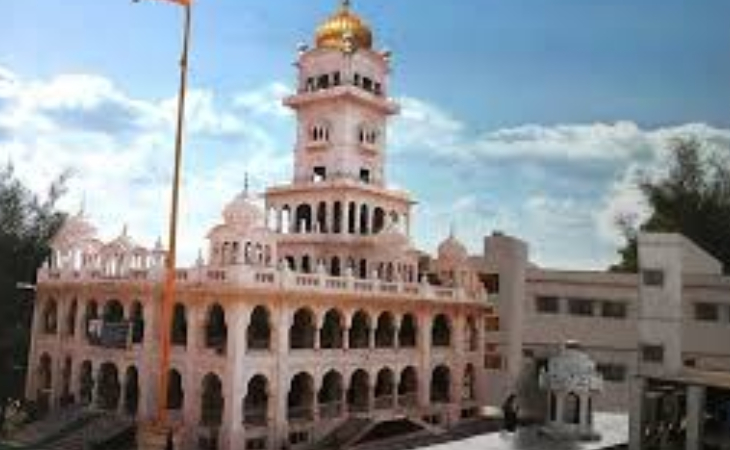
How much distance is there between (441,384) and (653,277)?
12.0 metres

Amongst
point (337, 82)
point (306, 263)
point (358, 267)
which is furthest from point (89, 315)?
point (337, 82)

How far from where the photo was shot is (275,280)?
121 ft

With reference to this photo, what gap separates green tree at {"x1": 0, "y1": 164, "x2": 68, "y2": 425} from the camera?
4950cm

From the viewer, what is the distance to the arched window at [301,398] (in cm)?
3928

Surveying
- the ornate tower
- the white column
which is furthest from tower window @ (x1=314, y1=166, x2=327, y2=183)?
the white column

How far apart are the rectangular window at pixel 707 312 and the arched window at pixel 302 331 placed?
64.6ft

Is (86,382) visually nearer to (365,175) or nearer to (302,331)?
(302,331)

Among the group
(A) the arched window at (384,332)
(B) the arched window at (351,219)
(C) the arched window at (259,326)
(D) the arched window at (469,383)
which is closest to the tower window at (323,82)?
(B) the arched window at (351,219)

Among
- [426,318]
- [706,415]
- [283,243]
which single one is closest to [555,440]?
[706,415]

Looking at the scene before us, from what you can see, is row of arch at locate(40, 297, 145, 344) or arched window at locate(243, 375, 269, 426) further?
row of arch at locate(40, 297, 145, 344)

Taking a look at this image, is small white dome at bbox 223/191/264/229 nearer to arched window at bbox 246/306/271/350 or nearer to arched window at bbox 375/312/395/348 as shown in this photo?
arched window at bbox 246/306/271/350

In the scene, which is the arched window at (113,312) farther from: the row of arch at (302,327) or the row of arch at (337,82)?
the row of arch at (337,82)

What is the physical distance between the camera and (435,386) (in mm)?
47594

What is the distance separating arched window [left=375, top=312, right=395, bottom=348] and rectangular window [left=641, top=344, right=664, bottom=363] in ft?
40.6
